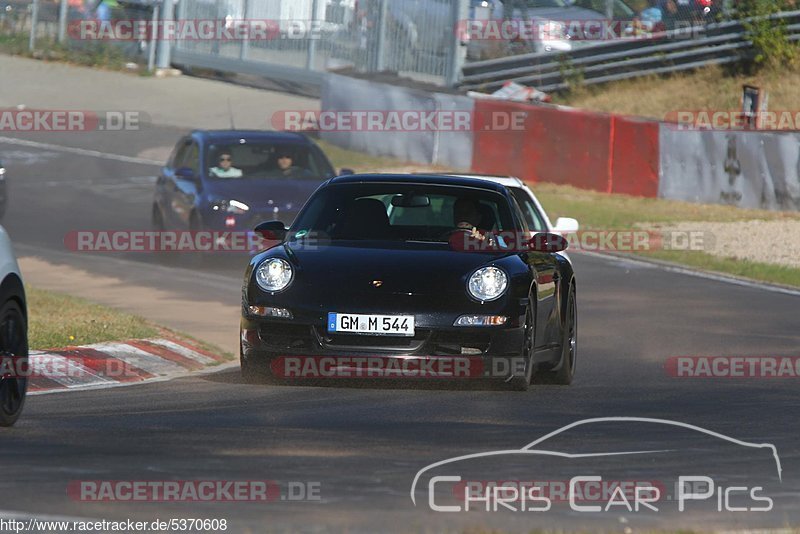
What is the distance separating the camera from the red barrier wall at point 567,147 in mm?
27344

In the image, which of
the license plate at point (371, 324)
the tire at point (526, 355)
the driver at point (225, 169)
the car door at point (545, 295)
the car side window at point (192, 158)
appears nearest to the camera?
the license plate at point (371, 324)

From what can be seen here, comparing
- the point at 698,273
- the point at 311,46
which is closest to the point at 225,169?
the point at 698,273

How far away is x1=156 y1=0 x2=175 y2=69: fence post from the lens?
4172 centimetres

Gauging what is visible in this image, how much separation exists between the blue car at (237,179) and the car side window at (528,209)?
5557mm

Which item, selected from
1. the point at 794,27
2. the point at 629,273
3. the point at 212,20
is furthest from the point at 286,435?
the point at 212,20

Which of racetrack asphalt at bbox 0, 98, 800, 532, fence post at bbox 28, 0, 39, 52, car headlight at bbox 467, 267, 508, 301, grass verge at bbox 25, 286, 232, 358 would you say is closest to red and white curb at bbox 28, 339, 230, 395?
grass verge at bbox 25, 286, 232, 358

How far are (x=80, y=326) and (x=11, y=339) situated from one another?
468 centimetres

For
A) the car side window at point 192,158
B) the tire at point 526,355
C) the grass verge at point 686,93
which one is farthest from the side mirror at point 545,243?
the grass verge at point 686,93

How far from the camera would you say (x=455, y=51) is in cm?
3703

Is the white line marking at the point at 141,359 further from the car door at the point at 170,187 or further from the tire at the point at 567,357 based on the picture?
the car door at the point at 170,187

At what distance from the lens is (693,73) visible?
37.0 meters

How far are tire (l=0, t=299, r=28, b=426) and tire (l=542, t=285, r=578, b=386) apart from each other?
4.04 meters

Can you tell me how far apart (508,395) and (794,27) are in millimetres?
26866

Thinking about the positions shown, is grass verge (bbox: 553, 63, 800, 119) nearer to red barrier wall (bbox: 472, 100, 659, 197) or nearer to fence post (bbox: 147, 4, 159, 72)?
red barrier wall (bbox: 472, 100, 659, 197)
